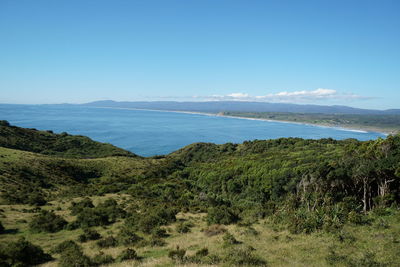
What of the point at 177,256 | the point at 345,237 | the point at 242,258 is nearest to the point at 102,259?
the point at 177,256

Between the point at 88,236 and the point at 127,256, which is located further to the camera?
the point at 88,236

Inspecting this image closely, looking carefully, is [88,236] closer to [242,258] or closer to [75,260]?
[75,260]

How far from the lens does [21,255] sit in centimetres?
1087

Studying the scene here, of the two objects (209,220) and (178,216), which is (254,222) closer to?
(209,220)

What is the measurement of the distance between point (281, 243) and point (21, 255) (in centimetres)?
1219

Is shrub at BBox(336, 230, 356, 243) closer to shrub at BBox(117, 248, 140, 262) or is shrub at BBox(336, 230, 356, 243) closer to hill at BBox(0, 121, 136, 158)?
shrub at BBox(117, 248, 140, 262)

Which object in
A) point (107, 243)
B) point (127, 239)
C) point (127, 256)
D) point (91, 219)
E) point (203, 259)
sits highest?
point (203, 259)

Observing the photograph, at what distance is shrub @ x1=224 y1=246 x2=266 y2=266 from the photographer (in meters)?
9.38

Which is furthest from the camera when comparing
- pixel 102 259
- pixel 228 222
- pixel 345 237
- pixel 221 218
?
pixel 221 218

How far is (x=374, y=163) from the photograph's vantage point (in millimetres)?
19969

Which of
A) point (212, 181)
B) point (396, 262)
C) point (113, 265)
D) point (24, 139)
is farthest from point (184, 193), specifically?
point (24, 139)

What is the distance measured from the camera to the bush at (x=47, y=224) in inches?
643

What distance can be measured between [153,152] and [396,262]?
112 meters

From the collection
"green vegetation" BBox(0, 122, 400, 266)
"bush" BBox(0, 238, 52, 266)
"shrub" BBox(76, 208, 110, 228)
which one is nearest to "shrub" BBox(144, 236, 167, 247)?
"green vegetation" BBox(0, 122, 400, 266)
